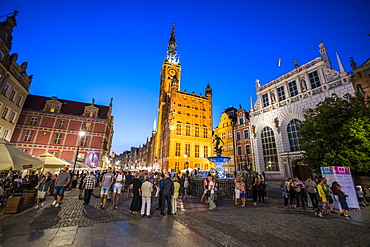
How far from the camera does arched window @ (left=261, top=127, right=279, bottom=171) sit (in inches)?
981

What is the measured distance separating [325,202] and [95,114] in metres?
36.4

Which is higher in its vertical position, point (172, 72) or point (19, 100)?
point (172, 72)

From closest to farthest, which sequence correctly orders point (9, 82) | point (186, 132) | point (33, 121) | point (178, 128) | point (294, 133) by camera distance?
point (9, 82)
point (294, 133)
point (33, 121)
point (178, 128)
point (186, 132)

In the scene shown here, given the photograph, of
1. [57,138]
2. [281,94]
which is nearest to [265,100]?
[281,94]

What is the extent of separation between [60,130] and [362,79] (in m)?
45.1

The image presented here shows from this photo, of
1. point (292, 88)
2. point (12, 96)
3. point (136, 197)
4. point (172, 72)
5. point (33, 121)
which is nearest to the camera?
point (136, 197)

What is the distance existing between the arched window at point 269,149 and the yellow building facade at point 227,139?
673cm

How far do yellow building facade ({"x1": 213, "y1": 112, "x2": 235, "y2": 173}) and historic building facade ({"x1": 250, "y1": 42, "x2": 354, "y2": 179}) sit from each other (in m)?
5.92

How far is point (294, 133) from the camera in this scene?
23562 millimetres

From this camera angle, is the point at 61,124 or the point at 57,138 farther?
the point at 61,124

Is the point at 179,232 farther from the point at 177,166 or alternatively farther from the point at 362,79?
the point at 177,166

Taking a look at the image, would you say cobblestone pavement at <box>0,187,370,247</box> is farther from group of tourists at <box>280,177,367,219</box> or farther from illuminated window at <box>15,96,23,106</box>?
illuminated window at <box>15,96,23,106</box>

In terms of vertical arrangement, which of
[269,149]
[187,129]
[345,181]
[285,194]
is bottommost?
[285,194]

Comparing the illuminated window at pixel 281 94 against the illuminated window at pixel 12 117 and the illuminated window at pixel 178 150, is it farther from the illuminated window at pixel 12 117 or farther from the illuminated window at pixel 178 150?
the illuminated window at pixel 12 117
